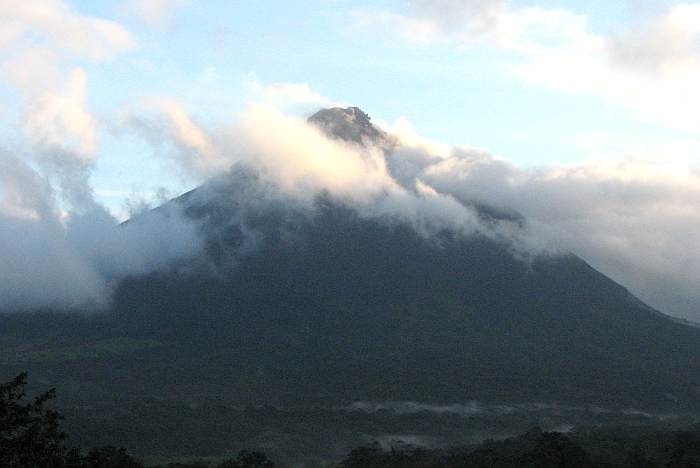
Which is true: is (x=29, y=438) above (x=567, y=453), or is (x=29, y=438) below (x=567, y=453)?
above

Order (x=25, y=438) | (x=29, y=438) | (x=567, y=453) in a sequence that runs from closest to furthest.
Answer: (x=29, y=438) → (x=25, y=438) → (x=567, y=453)

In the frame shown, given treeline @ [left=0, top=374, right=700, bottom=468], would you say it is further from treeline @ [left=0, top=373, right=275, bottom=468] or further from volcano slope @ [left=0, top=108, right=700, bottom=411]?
volcano slope @ [left=0, top=108, right=700, bottom=411]

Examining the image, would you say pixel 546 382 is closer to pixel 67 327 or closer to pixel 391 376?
pixel 391 376

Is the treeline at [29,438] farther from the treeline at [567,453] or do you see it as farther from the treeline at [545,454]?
the treeline at [567,453]

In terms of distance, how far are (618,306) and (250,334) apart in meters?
72.8

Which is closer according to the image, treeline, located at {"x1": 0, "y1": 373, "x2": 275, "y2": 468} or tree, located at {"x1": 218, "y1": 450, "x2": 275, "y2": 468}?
treeline, located at {"x1": 0, "y1": 373, "x2": 275, "y2": 468}

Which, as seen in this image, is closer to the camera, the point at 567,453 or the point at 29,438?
the point at 29,438

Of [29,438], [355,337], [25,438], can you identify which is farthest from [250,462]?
[355,337]

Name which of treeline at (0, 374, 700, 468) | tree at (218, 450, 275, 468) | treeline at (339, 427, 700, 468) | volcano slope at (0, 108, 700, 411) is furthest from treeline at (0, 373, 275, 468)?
volcano slope at (0, 108, 700, 411)

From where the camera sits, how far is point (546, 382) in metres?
152

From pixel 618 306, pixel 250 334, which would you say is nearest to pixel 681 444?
pixel 250 334

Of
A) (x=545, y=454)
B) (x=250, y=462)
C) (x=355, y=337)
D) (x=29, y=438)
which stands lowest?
(x=250, y=462)

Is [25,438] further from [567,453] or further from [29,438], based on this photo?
[567,453]

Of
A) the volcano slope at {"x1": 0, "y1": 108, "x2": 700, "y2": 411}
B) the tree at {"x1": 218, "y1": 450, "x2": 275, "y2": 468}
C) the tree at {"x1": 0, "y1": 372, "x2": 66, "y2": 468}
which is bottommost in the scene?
the tree at {"x1": 218, "y1": 450, "x2": 275, "y2": 468}
